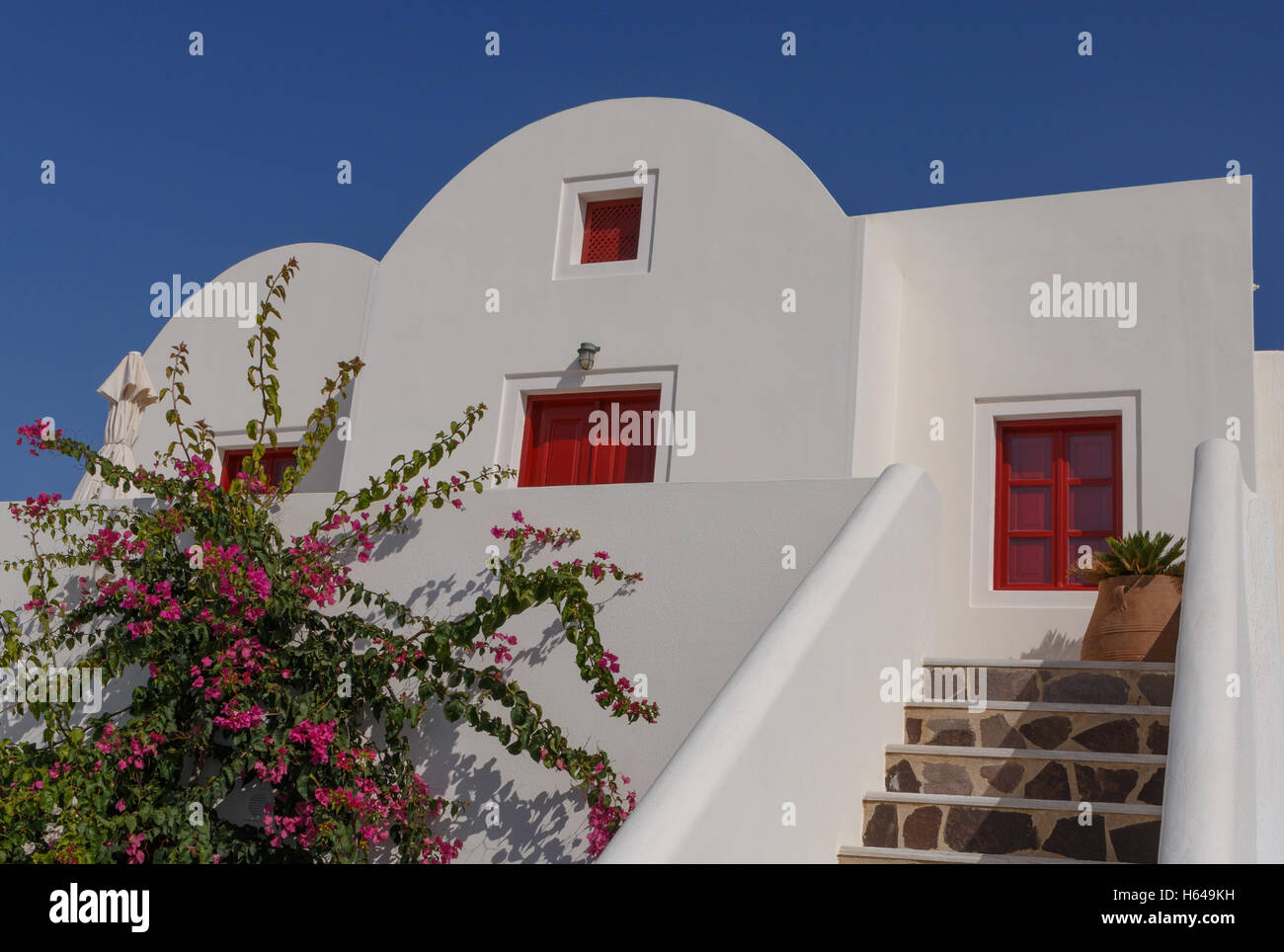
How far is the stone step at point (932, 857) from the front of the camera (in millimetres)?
4059

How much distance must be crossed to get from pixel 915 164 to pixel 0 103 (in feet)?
29.1

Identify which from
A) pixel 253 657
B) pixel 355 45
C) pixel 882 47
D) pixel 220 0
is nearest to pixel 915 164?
pixel 882 47

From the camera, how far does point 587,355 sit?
28.1 ft

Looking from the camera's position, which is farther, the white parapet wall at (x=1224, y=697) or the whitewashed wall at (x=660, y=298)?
the whitewashed wall at (x=660, y=298)

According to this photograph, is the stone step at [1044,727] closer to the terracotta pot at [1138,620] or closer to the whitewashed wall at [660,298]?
the terracotta pot at [1138,620]

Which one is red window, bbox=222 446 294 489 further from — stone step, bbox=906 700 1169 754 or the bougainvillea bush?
stone step, bbox=906 700 1169 754

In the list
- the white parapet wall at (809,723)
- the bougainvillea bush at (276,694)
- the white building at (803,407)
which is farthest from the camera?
the bougainvillea bush at (276,694)

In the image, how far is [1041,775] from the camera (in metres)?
4.57

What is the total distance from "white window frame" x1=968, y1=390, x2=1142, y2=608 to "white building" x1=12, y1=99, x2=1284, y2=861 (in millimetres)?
20

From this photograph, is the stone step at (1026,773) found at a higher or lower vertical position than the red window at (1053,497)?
lower

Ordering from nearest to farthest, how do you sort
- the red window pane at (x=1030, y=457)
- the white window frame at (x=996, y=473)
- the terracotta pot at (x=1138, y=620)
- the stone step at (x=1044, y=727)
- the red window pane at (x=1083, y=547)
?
the stone step at (x=1044, y=727)
the terracotta pot at (x=1138, y=620)
the white window frame at (x=996, y=473)
the red window pane at (x=1083, y=547)
the red window pane at (x=1030, y=457)

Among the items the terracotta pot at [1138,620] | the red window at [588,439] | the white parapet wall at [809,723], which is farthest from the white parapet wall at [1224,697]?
the red window at [588,439]

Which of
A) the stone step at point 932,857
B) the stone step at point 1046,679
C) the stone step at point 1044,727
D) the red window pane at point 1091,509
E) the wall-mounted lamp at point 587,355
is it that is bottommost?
the stone step at point 932,857

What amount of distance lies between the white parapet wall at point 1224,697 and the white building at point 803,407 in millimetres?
58
